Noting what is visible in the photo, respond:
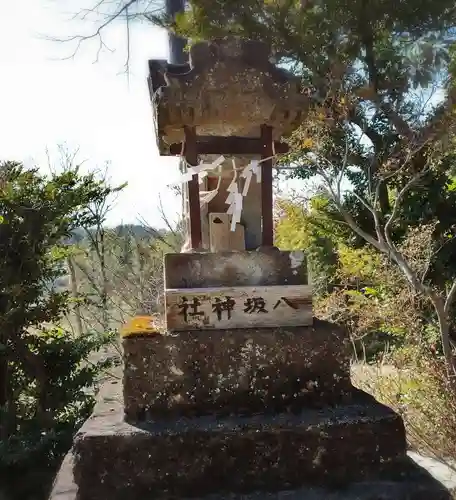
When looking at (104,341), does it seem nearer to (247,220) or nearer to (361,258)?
(247,220)

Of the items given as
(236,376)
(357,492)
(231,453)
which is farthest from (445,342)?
(231,453)

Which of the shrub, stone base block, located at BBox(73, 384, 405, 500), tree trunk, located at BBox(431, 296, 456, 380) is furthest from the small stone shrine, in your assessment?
tree trunk, located at BBox(431, 296, 456, 380)

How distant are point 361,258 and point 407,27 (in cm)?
415

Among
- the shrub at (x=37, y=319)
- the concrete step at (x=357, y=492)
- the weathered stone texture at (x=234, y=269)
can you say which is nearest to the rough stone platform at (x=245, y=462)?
the concrete step at (x=357, y=492)

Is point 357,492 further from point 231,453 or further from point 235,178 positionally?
point 235,178

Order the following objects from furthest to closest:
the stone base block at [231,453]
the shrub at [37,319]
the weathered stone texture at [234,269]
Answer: the shrub at [37,319] < the weathered stone texture at [234,269] < the stone base block at [231,453]

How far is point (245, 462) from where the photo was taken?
226cm

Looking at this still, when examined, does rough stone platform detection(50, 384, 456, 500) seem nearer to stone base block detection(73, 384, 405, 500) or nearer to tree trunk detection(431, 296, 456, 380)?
stone base block detection(73, 384, 405, 500)

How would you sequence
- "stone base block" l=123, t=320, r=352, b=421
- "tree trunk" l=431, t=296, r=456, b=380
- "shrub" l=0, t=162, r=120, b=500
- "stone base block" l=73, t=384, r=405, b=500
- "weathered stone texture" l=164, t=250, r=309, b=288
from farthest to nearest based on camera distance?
"tree trunk" l=431, t=296, r=456, b=380, "shrub" l=0, t=162, r=120, b=500, "weathered stone texture" l=164, t=250, r=309, b=288, "stone base block" l=123, t=320, r=352, b=421, "stone base block" l=73, t=384, r=405, b=500

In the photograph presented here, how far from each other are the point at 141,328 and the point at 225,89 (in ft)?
4.29

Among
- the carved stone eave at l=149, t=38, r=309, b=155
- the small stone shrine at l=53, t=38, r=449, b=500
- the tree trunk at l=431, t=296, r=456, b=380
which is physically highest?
the carved stone eave at l=149, t=38, r=309, b=155

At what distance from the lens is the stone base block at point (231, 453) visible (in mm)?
2189

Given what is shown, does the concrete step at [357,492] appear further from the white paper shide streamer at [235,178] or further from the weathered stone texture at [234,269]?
the white paper shide streamer at [235,178]

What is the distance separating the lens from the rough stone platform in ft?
7.19
